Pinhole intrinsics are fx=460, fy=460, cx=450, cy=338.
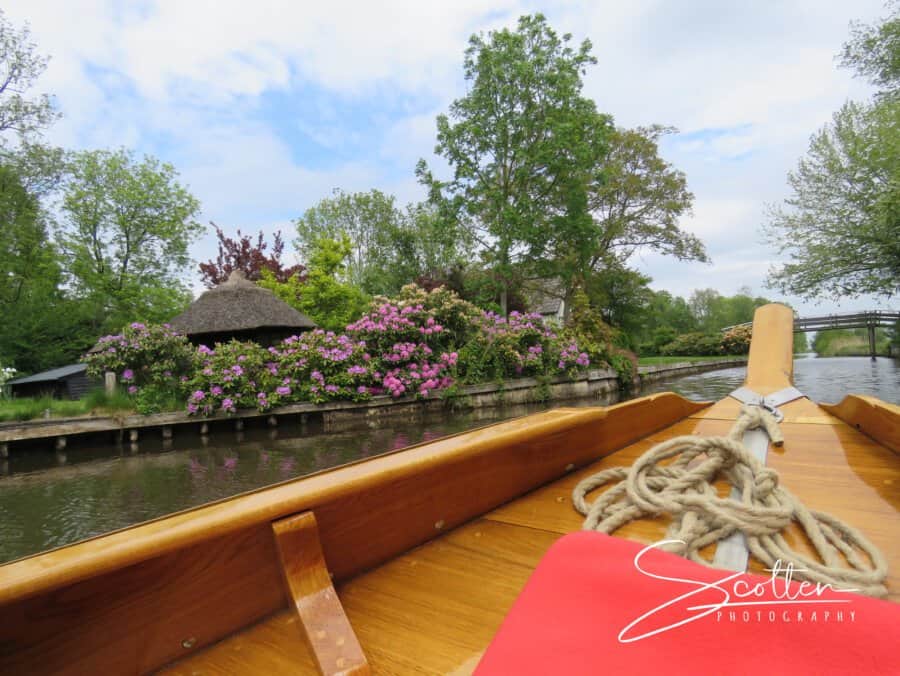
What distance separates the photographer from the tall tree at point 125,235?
17797 mm

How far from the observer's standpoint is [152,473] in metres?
4.71

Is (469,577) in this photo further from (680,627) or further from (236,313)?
(236,313)

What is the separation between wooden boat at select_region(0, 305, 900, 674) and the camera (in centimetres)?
59

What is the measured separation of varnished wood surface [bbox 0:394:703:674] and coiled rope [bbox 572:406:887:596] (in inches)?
13.4

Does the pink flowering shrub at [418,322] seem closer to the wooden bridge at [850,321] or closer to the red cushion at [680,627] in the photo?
the red cushion at [680,627]

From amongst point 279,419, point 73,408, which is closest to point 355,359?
point 279,419

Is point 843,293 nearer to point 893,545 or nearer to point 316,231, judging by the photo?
point 893,545

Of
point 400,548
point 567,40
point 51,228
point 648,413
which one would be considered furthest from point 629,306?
point 51,228

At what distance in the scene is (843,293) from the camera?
1350 cm

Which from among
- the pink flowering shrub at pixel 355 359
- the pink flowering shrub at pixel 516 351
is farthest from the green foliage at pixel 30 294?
the pink flowering shrub at pixel 516 351

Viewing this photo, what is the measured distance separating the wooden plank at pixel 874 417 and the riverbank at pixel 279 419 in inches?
251

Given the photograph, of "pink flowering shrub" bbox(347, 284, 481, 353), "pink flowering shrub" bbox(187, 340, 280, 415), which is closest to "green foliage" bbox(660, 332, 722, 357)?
"pink flowering shrub" bbox(347, 284, 481, 353)

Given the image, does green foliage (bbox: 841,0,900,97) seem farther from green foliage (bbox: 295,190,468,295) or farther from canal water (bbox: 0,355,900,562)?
green foliage (bbox: 295,190,468,295)

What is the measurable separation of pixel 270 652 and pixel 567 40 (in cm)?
1926
